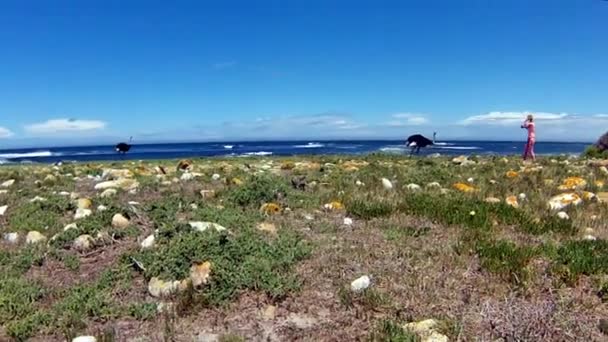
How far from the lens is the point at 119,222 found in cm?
643

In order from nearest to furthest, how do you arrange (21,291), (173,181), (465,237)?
(21,291), (465,237), (173,181)

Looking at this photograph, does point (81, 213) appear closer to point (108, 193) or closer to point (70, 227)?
point (70, 227)

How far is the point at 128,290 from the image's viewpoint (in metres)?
4.75

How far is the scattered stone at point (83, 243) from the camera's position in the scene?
228 inches

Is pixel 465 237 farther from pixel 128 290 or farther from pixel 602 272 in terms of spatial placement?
pixel 128 290

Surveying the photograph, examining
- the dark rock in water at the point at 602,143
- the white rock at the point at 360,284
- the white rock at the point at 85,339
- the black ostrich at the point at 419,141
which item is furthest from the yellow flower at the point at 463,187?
the dark rock in water at the point at 602,143

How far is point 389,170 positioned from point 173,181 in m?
5.41

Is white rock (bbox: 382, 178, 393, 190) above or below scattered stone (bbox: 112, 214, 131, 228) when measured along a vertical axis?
above

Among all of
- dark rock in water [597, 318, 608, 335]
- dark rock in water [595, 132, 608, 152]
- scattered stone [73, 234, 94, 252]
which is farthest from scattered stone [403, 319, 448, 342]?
dark rock in water [595, 132, 608, 152]

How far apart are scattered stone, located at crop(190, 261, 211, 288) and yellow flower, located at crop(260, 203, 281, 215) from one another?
2.33m

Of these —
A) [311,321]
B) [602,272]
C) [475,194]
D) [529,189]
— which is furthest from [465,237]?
[529,189]

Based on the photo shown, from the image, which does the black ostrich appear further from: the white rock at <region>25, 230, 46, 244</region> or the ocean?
the white rock at <region>25, 230, 46, 244</region>

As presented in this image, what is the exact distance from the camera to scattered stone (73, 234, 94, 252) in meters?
5.78

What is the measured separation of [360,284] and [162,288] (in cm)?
184
